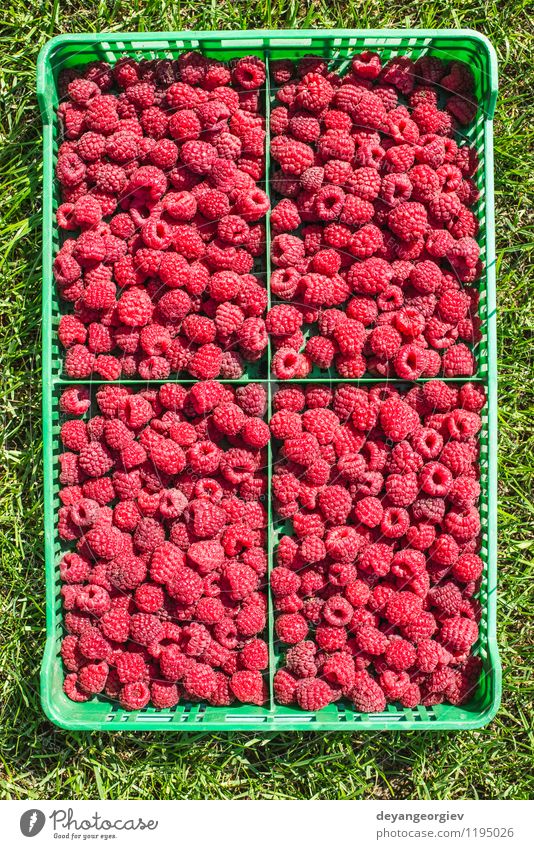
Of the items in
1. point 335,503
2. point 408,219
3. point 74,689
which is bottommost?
point 74,689

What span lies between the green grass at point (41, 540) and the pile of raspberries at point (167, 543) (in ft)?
0.71

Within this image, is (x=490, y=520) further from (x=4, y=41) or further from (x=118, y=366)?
(x=4, y=41)

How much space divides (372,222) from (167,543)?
81 centimetres

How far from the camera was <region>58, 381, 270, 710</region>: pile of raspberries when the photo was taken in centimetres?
133

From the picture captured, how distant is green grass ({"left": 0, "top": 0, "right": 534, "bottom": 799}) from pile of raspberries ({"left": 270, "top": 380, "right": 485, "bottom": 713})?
0.81 ft

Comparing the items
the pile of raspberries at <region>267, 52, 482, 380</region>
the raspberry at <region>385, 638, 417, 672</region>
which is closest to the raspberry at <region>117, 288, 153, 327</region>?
the pile of raspberries at <region>267, 52, 482, 380</region>

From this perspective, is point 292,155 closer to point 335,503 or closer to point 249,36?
point 249,36

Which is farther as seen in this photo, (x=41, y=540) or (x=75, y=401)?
(x=41, y=540)

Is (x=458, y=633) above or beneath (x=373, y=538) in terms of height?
beneath

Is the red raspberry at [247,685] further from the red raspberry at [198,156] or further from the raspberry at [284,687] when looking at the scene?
the red raspberry at [198,156]

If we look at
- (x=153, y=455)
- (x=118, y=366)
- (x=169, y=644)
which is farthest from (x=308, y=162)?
Answer: (x=169, y=644)

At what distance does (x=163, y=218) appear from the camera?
4.47 feet

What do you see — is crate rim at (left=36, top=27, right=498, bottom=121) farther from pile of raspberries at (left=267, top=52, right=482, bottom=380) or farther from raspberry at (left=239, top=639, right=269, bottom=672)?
raspberry at (left=239, top=639, right=269, bottom=672)

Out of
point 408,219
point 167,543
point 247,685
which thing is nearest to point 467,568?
point 247,685
